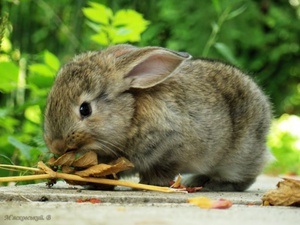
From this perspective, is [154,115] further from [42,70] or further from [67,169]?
[42,70]

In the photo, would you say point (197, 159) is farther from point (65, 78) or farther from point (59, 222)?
point (59, 222)

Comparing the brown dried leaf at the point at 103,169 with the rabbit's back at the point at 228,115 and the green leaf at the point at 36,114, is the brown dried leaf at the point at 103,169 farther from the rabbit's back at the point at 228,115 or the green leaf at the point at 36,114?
the green leaf at the point at 36,114

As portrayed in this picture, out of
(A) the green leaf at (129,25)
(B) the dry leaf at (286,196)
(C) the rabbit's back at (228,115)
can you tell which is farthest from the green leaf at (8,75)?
(B) the dry leaf at (286,196)

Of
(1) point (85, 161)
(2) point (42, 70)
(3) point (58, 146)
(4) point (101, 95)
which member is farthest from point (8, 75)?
(1) point (85, 161)

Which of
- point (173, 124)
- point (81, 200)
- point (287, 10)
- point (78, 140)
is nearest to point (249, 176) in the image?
point (173, 124)

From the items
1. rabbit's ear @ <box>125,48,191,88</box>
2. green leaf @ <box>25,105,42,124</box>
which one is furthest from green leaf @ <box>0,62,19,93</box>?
rabbit's ear @ <box>125,48,191,88</box>

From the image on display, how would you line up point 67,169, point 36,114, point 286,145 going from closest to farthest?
point 67,169, point 36,114, point 286,145

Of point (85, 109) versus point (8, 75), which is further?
point (8, 75)
